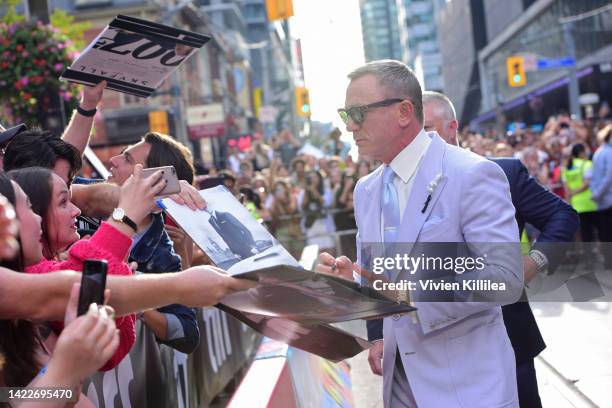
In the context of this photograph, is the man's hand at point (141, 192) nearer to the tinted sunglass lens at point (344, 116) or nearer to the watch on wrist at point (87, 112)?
the tinted sunglass lens at point (344, 116)

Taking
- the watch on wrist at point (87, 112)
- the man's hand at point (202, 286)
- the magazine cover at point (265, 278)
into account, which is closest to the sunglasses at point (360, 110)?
the magazine cover at point (265, 278)

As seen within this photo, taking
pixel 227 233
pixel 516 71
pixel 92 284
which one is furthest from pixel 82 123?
pixel 516 71

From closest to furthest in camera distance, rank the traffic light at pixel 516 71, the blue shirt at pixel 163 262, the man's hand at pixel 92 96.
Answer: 1. the blue shirt at pixel 163 262
2. the man's hand at pixel 92 96
3. the traffic light at pixel 516 71

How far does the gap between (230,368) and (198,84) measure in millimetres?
48740

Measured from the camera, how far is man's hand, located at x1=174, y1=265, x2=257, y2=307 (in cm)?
244

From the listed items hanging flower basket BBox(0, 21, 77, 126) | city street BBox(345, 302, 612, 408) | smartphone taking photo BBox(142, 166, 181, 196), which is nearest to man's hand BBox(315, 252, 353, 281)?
smartphone taking photo BBox(142, 166, 181, 196)

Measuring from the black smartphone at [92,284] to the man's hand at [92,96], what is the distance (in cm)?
278

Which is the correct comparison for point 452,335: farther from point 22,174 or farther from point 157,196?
point 22,174

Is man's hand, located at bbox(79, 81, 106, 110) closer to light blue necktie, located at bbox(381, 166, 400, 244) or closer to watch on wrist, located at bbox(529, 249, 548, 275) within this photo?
light blue necktie, located at bbox(381, 166, 400, 244)

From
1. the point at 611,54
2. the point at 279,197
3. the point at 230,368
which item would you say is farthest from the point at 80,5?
the point at 230,368

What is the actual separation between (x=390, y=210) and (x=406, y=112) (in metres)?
0.38

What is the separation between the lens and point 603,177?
44.5ft

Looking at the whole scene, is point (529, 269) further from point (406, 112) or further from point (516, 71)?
point (516, 71)

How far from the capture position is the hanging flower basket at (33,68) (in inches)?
431
